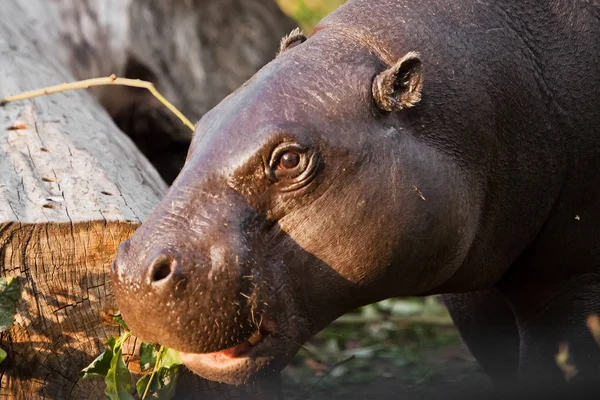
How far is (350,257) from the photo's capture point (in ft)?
10.3

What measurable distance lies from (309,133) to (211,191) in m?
0.38

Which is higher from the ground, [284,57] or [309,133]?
[284,57]

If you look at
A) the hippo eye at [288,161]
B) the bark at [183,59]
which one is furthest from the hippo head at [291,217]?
the bark at [183,59]

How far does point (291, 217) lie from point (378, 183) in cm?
32

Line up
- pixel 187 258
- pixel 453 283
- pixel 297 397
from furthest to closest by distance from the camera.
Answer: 1. pixel 297 397
2. pixel 453 283
3. pixel 187 258

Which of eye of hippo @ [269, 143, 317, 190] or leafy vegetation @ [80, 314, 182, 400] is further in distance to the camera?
leafy vegetation @ [80, 314, 182, 400]

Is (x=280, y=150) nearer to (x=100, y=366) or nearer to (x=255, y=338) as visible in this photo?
(x=255, y=338)

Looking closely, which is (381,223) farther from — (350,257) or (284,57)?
(284,57)

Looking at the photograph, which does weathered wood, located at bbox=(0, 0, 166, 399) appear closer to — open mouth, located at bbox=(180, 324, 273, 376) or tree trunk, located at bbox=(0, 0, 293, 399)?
tree trunk, located at bbox=(0, 0, 293, 399)

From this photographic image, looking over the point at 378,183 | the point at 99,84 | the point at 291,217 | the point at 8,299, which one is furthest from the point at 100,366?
the point at 99,84

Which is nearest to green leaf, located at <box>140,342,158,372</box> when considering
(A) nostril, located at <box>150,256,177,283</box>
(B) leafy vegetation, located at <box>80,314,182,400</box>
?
(B) leafy vegetation, located at <box>80,314,182,400</box>

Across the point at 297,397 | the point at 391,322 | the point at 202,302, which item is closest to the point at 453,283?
the point at 202,302

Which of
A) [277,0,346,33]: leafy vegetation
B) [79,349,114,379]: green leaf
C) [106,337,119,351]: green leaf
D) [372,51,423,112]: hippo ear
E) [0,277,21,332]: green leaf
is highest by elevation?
[277,0,346,33]: leafy vegetation

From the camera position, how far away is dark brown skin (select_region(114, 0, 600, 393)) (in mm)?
2924
